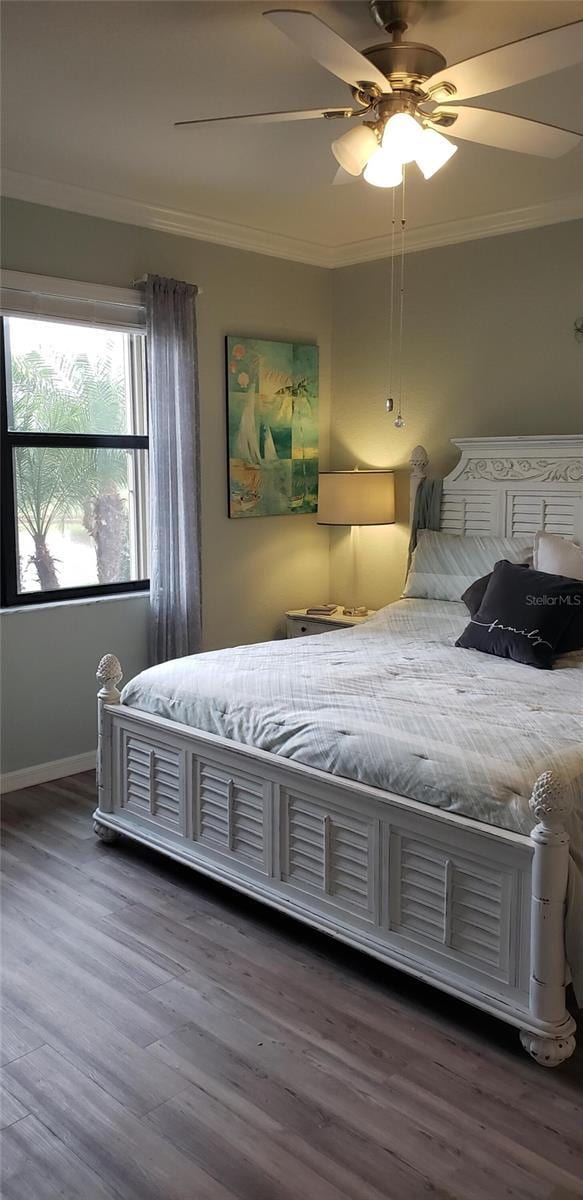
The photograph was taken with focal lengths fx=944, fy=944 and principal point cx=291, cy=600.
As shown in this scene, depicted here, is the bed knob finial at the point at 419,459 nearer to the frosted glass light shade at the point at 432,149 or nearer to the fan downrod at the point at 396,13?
the frosted glass light shade at the point at 432,149

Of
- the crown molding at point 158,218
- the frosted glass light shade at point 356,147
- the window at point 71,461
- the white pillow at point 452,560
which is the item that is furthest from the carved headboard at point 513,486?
the frosted glass light shade at point 356,147

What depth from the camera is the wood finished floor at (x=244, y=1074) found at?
6.23 feet

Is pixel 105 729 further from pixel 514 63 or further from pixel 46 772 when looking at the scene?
pixel 514 63

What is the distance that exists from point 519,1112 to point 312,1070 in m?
0.48

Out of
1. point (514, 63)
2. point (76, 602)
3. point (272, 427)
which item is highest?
point (514, 63)

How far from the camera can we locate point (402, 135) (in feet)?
8.00

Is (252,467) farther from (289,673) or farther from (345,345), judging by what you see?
(289,673)

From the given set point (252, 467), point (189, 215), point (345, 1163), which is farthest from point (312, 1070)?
point (189, 215)

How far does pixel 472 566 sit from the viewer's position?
4.32 meters

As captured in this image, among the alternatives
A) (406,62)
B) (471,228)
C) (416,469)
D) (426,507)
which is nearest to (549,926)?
(406,62)

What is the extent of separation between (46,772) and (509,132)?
3104 mm

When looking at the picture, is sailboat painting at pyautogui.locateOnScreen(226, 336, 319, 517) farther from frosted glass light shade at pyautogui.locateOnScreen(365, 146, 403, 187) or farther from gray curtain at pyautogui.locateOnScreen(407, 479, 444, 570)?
frosted glass light shade at pyautogui.locateOnScreen(365, 146, 403, 187)

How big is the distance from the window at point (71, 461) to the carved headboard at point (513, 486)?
4.73 feet

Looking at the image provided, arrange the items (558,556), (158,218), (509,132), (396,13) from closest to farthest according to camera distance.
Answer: (396,13)
(509,132)
(558,556)
(158,218)
